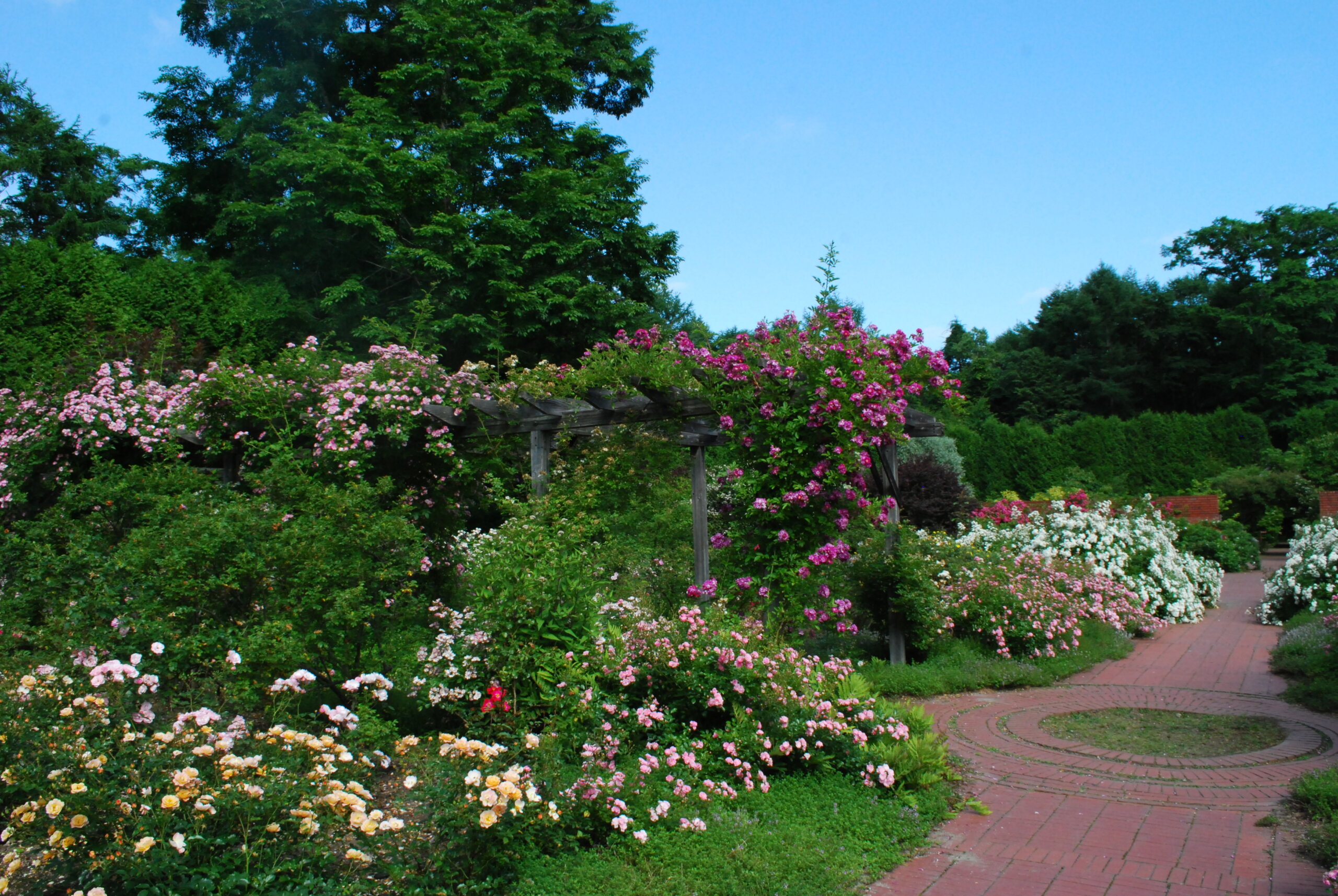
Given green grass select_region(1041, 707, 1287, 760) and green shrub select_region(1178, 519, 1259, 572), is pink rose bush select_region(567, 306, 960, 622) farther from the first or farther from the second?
green shrub select_region(1178, 519, 1259, 572)

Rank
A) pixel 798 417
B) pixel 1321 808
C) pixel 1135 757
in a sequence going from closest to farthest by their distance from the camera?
pixel 1321 808 < pixel 1135 757 < pixel 798 417

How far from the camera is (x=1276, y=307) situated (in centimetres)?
2944

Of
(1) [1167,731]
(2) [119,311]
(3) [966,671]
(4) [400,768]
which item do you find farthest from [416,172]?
(1) [1167,731]

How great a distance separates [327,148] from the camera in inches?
510

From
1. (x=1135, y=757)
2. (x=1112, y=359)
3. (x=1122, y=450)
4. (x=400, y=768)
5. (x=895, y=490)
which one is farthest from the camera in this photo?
(x=1112, y=359)

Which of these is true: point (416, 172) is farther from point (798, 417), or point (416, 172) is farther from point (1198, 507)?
point (1198, 507)

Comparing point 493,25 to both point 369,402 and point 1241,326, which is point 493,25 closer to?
point 369,402

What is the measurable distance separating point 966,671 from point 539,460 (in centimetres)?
374

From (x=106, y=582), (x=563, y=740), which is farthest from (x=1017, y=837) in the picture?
(x=106, y=582)

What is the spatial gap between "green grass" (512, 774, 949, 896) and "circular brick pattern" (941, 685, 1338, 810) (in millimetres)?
1023

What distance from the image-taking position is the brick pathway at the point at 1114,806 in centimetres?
336

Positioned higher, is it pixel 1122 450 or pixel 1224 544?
pixel 1122 450

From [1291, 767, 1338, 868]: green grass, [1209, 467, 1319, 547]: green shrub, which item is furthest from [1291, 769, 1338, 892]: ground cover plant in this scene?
[1209, 467, 1319, 547]: green shrub

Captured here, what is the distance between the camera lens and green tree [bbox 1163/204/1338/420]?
28.7 metres
